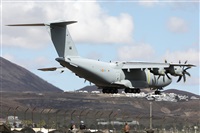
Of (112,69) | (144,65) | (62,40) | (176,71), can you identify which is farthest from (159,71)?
(62,40)

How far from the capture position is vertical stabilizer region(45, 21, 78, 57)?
64.9m

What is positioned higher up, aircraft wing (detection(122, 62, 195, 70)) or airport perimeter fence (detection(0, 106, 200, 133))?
aircraft wing (detection(122, 62, 195, 70))

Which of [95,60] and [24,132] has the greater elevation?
[95,60]

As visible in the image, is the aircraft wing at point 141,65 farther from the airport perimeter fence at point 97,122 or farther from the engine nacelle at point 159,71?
the airport perimeter fence at point 97,122

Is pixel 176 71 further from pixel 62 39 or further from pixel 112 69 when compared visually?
pixel 62 39

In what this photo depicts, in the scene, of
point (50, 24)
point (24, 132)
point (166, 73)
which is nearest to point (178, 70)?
point (166, 73)

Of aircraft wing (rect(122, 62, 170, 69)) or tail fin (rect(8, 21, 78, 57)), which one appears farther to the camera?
aircraft wing (rect(122, 62, 170, 69))

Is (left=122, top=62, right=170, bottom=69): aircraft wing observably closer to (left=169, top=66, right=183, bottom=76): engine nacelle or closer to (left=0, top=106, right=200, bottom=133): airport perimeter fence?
(left=169, top=66, right=183, bottom=76): engine nacelle

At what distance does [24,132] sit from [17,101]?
5222 inches

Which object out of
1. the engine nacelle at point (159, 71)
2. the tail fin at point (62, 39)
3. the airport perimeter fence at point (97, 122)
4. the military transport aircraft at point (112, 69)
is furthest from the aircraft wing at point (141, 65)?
the tail fin at point (62, 39)

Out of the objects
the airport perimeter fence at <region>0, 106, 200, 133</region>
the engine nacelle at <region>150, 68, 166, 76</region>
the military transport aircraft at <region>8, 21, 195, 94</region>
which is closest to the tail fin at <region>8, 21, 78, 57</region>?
the military transport aircraft at <region>8, 21, 195, 94</region>

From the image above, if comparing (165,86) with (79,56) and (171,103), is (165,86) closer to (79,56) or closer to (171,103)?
(79,56)

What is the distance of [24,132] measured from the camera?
50.2 meters

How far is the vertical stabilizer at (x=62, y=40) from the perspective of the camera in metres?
64.9
